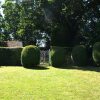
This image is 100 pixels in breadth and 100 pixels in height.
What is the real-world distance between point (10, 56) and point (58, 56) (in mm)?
5222

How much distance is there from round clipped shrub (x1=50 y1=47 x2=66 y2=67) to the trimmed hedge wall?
3680mm

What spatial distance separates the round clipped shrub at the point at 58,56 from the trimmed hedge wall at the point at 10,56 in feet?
12.1

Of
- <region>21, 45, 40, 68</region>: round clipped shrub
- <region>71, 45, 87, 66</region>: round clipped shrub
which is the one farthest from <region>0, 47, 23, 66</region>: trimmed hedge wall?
<region>71, 45, 87, 66</region>: round clipped shrub

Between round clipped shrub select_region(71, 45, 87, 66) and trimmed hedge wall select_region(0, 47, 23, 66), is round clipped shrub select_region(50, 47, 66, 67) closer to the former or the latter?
round clipped shrub select_region(71, 45, 87, 66)

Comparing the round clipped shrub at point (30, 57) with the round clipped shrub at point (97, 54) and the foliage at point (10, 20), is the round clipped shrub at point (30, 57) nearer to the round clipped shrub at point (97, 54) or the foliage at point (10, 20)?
the round clipped shrub at point (97, 54)

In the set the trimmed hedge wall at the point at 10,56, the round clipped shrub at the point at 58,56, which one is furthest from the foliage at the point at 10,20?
the round clipped shrub at the point at 58,56

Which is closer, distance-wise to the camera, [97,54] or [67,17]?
[97,54]

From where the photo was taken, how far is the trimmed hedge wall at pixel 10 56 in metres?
31.1

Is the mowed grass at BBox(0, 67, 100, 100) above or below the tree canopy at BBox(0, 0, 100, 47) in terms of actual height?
below

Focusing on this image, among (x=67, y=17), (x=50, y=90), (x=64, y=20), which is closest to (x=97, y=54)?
(x=67, y=17)

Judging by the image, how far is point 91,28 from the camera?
1454 inches

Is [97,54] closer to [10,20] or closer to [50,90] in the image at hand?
[50,90]

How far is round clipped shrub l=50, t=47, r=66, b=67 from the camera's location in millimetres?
28812

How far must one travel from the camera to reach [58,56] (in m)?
29.0
